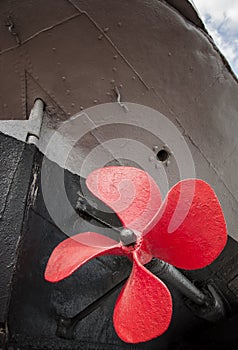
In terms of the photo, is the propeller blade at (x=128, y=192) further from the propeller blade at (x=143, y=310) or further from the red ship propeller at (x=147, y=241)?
the propeller blade at (x=143, y=310)

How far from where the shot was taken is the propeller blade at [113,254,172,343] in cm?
189

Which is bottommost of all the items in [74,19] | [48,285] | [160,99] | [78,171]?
[48,285]

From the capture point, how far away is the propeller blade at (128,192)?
2461mm

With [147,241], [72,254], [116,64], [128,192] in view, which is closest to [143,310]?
[147,241]

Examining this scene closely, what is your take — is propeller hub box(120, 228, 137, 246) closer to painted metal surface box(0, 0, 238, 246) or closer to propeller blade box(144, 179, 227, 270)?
propeller blade box(144, 179, 227, 270)

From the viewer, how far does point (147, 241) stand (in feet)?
7.48

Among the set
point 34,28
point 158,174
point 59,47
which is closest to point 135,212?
point 158,174

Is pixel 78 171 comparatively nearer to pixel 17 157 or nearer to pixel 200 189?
pixel 17 157

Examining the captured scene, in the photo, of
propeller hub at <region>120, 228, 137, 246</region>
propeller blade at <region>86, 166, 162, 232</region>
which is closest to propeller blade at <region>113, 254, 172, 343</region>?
propeller hub at <region>120, 228, 137, 246</region>

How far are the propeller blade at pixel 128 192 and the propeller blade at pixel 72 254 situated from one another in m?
0.29

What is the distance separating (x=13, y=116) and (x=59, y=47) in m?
0.82

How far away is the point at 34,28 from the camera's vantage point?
2.53 metres

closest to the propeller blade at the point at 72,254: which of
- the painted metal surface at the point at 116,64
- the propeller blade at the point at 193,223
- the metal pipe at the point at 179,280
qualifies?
the propeller blade at the point at 193,223

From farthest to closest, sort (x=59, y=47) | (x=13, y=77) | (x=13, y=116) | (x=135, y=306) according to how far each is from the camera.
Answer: (x=13, y=116)
(x=13, y=77)
(x=59, y=47)
(x=135, y=306)
